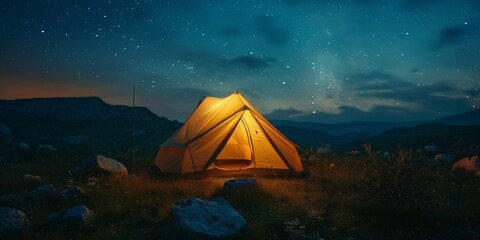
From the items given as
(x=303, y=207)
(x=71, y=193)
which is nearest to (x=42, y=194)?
(x=71, y=193)

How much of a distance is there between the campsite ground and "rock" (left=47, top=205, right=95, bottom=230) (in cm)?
15

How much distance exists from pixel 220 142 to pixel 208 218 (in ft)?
20.5

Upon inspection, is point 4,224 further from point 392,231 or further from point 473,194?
point 473,194

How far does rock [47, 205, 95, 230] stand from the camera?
19.0 feet

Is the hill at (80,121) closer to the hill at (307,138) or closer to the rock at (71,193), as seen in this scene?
the hill at (307,138)

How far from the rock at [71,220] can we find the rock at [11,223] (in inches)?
16.5

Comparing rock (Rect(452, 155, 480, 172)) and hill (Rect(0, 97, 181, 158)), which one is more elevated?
hill (Rect(0, 97, 181, 158))

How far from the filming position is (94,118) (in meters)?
80.4

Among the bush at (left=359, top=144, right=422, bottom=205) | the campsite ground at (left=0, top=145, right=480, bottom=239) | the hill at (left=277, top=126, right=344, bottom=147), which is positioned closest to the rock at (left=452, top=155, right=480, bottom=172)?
the campsite ground at (left=0, top=145, right=480, bottom=239)

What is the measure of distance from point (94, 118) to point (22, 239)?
81577 mm

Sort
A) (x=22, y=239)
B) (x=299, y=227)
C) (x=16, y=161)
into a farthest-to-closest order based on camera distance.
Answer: (x=16, y=161), (x=299, y=227), (x=22, y=239)

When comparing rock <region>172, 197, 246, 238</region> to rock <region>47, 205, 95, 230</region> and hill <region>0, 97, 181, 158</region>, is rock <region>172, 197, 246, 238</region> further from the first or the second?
hill <region>0, 97, 181, 158</region>

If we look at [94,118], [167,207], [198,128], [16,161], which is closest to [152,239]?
[167,207]

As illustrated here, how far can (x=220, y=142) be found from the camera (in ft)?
39.5
